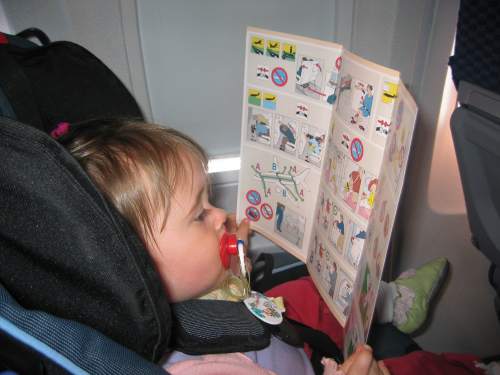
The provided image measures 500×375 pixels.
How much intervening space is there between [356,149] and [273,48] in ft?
1.10

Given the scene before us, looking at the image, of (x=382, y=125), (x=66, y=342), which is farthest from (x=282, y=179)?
(x=66, y=342)

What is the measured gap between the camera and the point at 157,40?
117 centimetres

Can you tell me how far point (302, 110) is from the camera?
3.20ft

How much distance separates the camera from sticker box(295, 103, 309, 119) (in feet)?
3.17

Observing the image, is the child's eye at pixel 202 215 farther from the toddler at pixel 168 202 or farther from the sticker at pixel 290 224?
the sticker at pixel 290 224

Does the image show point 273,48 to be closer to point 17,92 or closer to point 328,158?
point 328,158

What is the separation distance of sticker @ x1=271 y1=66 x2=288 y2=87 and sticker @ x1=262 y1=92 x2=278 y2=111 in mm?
36

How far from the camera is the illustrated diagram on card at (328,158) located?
2.33 feet

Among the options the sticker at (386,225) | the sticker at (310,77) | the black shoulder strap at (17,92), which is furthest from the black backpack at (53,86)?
the sticker at (386,225)

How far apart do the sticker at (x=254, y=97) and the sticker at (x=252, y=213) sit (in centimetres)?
32

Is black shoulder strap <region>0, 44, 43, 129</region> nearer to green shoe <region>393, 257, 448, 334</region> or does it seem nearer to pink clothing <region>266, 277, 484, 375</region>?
pink clothing <region>266, 277, 484, 375</region>

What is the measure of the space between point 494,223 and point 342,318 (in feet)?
1.25

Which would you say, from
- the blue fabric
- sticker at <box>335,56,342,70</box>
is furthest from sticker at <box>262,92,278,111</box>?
the blue fabric

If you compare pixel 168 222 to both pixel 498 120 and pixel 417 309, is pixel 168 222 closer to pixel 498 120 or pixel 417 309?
pixel 498 120
